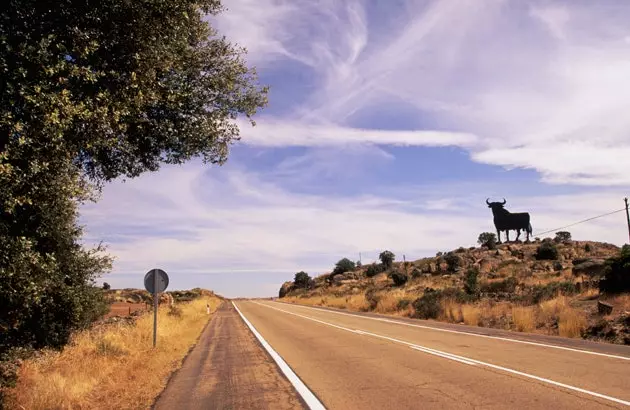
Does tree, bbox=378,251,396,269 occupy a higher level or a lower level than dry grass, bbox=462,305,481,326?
higher

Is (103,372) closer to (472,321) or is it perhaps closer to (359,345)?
(359,345)

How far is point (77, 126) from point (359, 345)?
424 inches

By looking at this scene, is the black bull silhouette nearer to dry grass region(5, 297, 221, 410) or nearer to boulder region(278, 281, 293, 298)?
dry grass region(5, 297, 221, 410)

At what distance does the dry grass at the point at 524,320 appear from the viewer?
19911mm

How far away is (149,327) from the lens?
2117 cm

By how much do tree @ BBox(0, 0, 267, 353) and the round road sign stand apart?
447 centimetres

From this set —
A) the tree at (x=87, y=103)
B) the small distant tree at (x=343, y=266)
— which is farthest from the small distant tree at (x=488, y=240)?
the tree at (x=87, y=103)

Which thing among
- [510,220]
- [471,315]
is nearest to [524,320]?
[471,315]

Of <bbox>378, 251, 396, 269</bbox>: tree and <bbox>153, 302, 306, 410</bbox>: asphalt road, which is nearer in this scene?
<bbox>153, 302, 306, 410</bbox>: asphalt road

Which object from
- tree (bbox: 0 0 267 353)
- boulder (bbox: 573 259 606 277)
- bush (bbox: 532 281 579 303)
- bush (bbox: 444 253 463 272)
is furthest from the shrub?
tree (bbox: 0 0 267 353)

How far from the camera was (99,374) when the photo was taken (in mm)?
10312

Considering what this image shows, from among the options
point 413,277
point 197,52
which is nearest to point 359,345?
point 197,52

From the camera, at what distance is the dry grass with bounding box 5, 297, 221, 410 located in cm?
802

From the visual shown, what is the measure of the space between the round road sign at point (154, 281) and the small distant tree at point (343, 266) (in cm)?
8877
